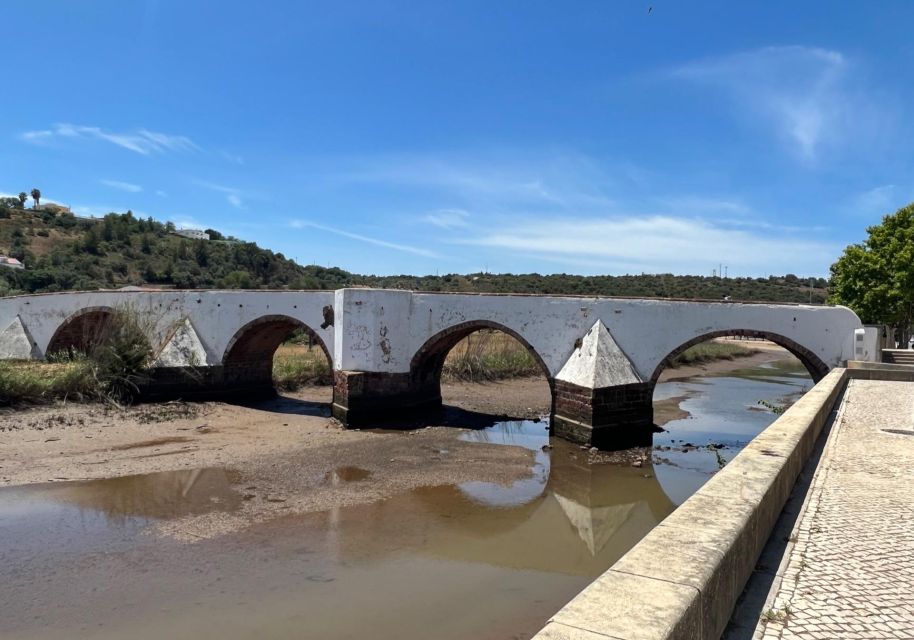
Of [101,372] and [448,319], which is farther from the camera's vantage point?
[101,372]

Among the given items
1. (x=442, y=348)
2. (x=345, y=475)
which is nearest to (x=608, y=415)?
(x=442, y=348)

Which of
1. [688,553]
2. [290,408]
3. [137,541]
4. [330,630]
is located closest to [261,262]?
[290,408]

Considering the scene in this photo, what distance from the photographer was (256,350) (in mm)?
17719

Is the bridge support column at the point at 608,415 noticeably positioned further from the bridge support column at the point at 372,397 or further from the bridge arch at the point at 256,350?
the bridge arch at the point at 256,350

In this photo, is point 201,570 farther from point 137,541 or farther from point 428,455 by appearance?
point 428,455

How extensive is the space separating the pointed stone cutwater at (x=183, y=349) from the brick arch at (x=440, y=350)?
20.0 feet

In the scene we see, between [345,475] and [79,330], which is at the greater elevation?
[79,330]

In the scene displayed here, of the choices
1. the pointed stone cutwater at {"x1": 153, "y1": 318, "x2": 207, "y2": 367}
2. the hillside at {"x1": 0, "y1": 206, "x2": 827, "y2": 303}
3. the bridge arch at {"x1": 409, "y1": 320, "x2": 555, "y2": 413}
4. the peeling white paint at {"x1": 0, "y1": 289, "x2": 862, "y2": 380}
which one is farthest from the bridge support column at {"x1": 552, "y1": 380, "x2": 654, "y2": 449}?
the hillside at {"x1": 0, "y1": 206, "x2": 827, "y2": 303}

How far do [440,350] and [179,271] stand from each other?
30381 mm

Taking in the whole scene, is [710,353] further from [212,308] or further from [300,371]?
[212,308]

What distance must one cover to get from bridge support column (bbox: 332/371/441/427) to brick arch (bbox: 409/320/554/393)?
0.37 meters

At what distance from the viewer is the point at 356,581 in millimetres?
6500

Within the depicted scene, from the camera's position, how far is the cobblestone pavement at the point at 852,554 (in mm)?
2672

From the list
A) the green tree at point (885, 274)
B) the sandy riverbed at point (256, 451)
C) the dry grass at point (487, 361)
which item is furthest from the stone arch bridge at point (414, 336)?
the green tree at point (885, 274)
